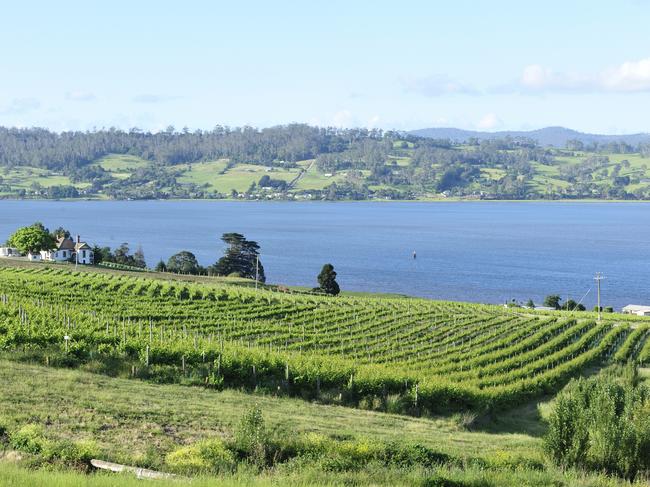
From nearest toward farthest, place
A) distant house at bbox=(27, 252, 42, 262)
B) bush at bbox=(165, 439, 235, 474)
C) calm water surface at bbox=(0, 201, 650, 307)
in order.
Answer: bush at bbox=(165, 439, 235, 474)
distant house at bbox=(27, 252, 42, 262)
calm water surface at bbox=(0, 201, 650, 307)

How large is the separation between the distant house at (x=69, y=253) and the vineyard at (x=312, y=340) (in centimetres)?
1186

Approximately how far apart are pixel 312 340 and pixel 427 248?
9638cm

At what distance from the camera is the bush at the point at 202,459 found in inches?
518

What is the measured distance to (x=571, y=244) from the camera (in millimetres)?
137375

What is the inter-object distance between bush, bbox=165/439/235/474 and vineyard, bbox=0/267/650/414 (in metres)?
10.5

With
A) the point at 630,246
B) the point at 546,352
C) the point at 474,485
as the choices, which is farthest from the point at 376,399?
the point at 630,246

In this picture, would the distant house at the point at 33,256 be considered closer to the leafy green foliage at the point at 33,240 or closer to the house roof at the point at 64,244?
the leafy green foliage at the point at 33,240

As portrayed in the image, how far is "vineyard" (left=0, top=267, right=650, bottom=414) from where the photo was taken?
84.9 feet

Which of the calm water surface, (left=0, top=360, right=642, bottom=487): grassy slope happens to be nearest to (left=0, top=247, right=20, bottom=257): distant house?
the calm water surface

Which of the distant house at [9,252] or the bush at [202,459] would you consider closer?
the bush at [202,459]

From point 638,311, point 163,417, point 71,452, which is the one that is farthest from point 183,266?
point 71,452

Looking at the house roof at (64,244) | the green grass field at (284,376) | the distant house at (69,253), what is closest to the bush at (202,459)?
the green grass field at (284,376)

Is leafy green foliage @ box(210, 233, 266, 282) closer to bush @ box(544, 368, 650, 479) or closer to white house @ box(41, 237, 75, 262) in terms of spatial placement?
white house @ box(41, 237, 75, 262)

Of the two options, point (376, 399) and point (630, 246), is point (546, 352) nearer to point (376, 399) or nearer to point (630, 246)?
point (376, 399)
